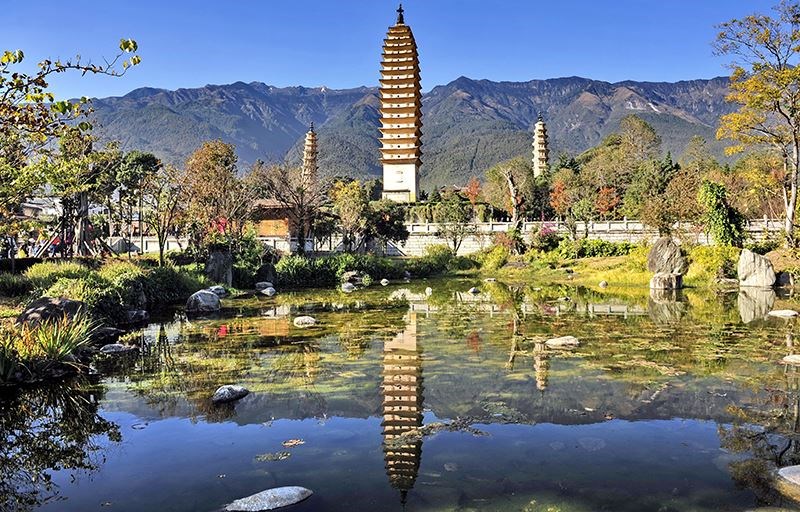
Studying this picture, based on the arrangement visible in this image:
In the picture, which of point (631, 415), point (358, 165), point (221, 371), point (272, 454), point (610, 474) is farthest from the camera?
point (358, 165)

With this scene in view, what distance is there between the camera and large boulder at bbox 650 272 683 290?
2417 cm

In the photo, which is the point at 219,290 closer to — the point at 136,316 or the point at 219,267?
the point at 219,267

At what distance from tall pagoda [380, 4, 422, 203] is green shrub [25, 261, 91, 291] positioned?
46.9 m

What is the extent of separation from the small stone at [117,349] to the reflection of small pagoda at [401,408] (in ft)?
15.5

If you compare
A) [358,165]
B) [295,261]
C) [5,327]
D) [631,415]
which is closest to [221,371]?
[5,327]

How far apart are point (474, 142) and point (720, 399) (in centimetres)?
16507

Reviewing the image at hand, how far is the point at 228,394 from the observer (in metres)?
8.29

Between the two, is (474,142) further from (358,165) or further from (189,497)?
(189,497)

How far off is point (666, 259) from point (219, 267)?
58.1 ft

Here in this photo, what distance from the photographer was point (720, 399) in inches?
319

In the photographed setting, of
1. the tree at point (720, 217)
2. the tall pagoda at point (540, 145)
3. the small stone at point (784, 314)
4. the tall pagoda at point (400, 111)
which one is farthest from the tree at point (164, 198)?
the tall pagoda at point (540, 145)

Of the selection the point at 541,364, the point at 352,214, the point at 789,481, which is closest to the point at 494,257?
the point at 352,214

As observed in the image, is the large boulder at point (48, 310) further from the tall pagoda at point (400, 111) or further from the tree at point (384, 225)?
the tall pagoda at point (400, 111)

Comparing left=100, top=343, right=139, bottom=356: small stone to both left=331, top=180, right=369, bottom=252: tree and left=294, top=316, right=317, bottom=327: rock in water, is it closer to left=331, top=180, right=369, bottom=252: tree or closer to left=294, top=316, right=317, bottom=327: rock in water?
left=294, top=316, right=317, bottom=327: rock in water
